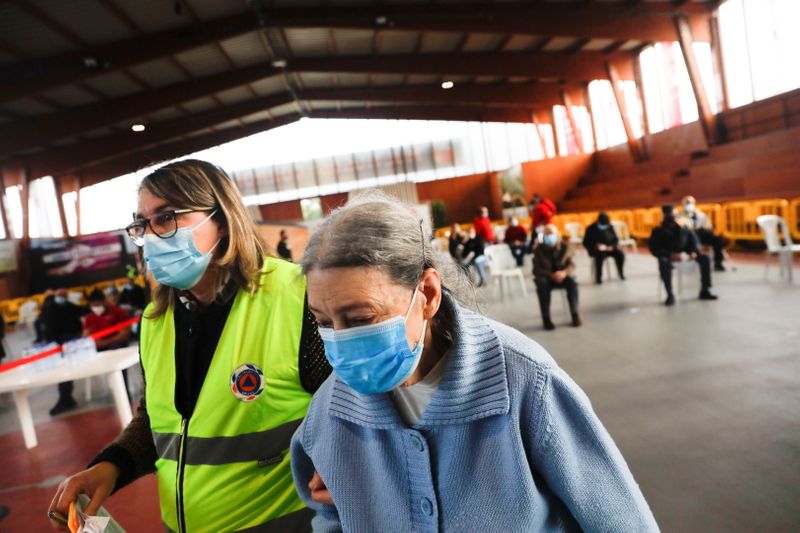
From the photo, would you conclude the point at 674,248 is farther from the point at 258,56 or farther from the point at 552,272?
the point at 258,56

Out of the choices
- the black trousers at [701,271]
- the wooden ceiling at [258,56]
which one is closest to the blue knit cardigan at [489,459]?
the black trousers at [701,271]

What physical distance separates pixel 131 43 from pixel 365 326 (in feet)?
44.9

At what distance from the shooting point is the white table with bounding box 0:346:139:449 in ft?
13.1

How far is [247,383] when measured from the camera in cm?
124

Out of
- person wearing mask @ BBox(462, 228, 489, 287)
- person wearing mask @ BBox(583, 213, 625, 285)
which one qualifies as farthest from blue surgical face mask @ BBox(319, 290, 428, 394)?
person wearing mask @ BBox(462, 228, 489, 287)

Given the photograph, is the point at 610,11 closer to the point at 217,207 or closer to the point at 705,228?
the point at 705,228

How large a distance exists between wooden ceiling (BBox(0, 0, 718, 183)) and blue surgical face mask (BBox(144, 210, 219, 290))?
990 cm

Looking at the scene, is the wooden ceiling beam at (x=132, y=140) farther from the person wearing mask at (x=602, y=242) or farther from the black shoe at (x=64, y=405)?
the black shoe at (x=64, y=405)

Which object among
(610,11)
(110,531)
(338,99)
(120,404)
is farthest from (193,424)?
(338,99)

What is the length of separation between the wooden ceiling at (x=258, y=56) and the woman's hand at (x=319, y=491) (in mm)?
10503

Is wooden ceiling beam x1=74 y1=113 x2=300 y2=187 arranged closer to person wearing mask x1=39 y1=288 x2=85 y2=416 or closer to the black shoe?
person wearing mask x1=39 y1=288 x2=85 y2=416

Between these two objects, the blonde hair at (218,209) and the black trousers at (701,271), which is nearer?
the blonde hair at (218,209)

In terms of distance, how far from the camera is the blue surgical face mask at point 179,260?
138 cm

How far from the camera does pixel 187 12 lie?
39.0 feet
